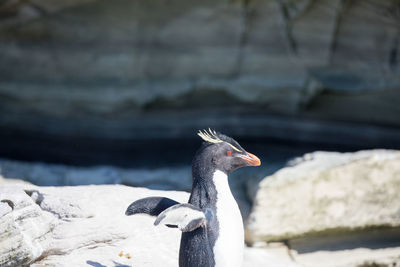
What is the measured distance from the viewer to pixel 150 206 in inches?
81.8

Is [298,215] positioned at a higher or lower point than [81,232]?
higher

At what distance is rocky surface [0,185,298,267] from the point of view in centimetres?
212

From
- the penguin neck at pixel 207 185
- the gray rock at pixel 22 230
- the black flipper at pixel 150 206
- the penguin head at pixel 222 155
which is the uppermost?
the penguin head at pixel 222 155

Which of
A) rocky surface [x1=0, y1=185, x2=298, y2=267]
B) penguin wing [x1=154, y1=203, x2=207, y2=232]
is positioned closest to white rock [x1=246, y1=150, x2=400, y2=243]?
rocky surface [x1=0, y1=185, x2=298, y2=267]

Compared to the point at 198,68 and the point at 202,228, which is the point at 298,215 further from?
the point at 198,68

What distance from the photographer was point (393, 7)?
12.5 ft

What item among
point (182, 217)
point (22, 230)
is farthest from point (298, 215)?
point (22, 230)

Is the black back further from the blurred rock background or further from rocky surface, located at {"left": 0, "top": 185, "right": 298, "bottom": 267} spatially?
the blurred rock background

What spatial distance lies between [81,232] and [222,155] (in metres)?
0.70

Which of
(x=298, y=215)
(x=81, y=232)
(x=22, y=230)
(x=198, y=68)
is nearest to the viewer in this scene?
(x=22, y=230)

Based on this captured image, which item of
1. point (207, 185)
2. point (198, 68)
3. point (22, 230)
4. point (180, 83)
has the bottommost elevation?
point (22, 230)

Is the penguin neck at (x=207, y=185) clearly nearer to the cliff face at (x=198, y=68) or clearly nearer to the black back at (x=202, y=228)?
the black back at (x=202, y=228)

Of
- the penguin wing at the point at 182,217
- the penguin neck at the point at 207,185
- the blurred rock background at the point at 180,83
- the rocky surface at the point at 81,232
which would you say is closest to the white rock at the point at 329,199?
the rocky surface at the point at 81,232

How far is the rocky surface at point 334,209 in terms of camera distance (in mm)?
2855
